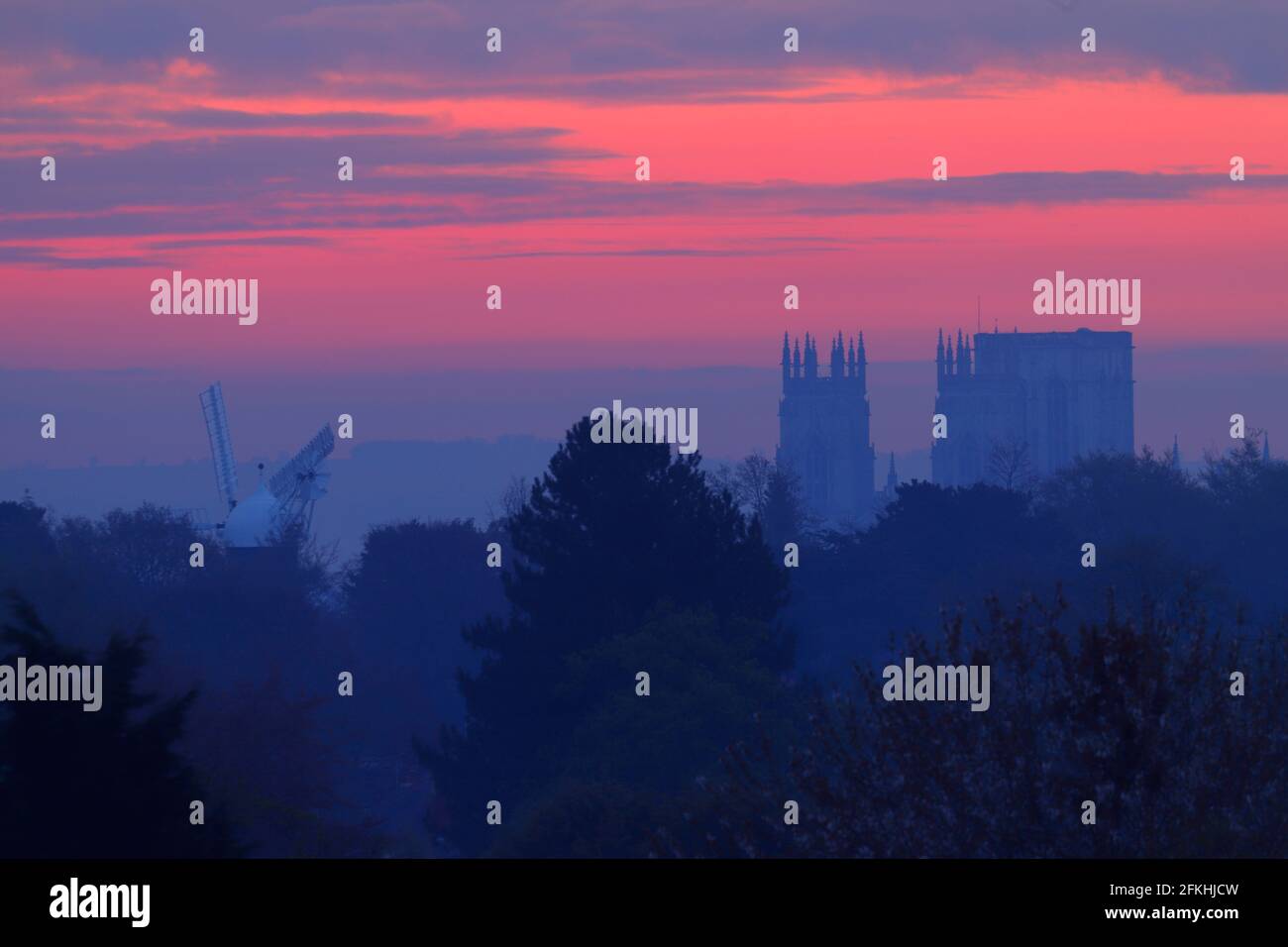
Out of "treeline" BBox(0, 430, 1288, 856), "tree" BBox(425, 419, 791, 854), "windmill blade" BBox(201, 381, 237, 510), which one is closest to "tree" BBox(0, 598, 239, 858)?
"treeline" BBox(0, 430, 1288, 856)

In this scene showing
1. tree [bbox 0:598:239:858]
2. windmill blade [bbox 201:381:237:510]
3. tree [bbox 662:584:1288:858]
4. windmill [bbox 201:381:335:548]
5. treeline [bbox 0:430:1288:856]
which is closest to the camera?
tree [bbox 662:584:1288:858]

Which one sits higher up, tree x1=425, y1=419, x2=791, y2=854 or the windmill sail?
the windmill sail

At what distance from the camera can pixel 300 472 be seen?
358 ft

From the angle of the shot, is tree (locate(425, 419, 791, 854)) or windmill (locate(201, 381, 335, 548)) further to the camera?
windmill (locate(201, 381, 335, 548))

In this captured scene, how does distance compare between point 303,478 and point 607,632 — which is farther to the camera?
point 303,478

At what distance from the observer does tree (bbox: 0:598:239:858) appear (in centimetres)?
1598

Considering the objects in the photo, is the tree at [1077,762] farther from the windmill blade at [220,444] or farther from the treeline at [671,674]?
the windmill blade at [220,444]

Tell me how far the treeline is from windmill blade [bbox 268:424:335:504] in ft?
38.2

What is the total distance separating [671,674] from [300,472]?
7240 cm

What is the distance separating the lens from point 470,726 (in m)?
46.5

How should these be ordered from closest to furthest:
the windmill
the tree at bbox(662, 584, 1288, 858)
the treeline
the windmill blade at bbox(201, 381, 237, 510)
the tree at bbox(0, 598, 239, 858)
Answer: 1. the tree at bbox(662, 584, 1288, 858)
2. the treeline
3. the tree at bbox(0, 598, 239, 858)
4. the windmill
5. the windmill blade at bbox(201, 381, 237, 510)

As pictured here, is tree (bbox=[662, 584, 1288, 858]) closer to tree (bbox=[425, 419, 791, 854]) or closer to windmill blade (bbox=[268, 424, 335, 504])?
tree (bbox=[425, 419, 791, 854])

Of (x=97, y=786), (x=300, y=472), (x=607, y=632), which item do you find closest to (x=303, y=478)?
(x=300, y=472)

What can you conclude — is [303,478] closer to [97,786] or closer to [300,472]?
[300,472]
